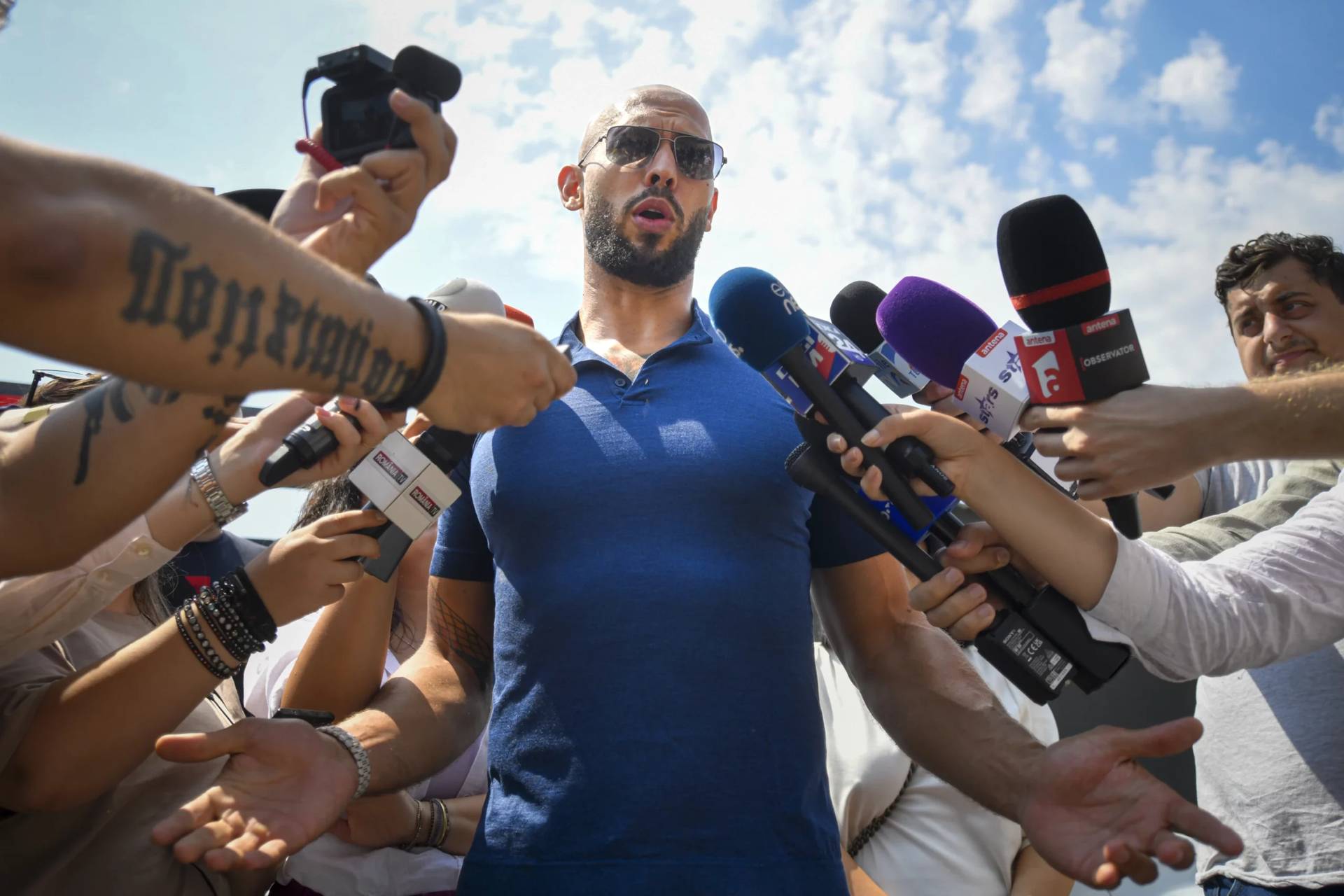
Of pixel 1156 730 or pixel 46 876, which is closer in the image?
pixel 1156 730

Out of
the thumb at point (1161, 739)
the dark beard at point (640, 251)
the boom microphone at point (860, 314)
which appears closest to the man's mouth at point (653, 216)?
the dark beard at point (640, 251)

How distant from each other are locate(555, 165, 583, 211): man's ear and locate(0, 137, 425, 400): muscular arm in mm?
1955

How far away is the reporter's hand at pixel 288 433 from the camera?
2018mm

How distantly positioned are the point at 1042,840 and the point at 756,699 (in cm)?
64

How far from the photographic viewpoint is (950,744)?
217cm

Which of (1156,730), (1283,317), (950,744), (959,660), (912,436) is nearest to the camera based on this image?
(1156,730)

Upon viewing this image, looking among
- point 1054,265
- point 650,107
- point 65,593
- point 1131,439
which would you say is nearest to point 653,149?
point 650,107

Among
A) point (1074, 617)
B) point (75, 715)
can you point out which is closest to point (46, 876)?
point (75, 715)

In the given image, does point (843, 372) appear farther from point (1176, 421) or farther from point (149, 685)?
point (149, 685)

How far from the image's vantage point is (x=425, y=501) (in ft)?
6.75

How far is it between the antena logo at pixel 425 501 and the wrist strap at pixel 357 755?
57cm

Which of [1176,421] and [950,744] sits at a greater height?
[1176,421]

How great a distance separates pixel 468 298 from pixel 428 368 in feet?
3.04

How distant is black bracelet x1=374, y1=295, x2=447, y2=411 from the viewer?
4.77 feet
